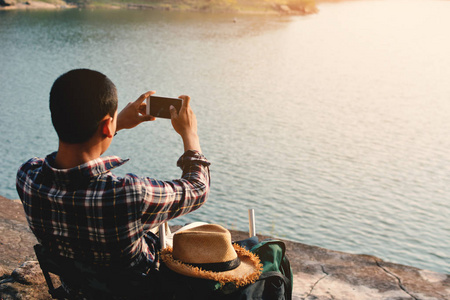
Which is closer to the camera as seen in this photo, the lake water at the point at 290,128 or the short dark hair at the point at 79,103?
the short dark hair at the point at 79,103


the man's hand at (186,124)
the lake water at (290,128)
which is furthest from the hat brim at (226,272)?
the lake water at (290,128)

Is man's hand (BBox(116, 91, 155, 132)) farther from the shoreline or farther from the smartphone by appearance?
the shoreline

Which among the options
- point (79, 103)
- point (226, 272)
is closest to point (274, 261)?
point (226, 272)

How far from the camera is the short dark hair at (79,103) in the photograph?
1.85 m

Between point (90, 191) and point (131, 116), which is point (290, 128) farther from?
point (90, 191)

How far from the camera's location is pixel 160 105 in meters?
2.36

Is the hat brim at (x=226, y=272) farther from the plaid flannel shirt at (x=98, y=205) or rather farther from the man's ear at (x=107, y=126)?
the man's ear at (x=107, y=126)

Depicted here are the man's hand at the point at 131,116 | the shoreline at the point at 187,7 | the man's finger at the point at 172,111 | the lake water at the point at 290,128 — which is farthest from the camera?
the shoreline at the point at 187,7

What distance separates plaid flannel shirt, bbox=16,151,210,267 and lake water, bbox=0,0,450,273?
7.36 metres

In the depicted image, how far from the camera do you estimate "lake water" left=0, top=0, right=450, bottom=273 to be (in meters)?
10.2

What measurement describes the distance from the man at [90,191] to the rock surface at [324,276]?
1611 millimetres

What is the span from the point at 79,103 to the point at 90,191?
32 cm

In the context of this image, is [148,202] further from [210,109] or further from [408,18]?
[408,18]

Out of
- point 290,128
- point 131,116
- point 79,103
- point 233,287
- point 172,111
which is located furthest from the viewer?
point 290,128
